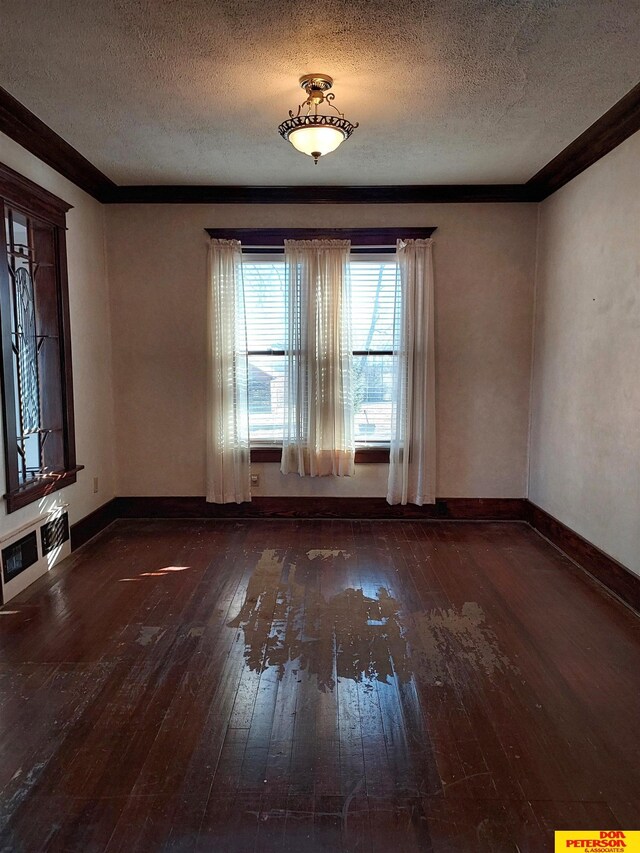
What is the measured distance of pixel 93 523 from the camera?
4.46 m

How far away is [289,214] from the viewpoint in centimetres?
468

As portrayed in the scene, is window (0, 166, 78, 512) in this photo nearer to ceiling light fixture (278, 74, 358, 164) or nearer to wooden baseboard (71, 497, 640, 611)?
wooden baseboard (71, 497, 640, 611)

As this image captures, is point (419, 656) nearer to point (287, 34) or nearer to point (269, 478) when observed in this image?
point (269, 478)

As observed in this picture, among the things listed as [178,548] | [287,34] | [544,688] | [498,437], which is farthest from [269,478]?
[287,34]

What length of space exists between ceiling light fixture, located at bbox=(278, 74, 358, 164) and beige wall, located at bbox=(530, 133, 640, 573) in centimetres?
175

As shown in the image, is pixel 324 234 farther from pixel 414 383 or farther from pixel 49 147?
pixel 49 147

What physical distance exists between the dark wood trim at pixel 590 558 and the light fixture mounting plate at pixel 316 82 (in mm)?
3242

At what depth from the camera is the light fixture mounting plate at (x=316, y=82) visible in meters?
2.78

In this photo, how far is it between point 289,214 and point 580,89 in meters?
2.45

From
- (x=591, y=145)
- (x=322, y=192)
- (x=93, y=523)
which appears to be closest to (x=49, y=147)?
(x=322, y=192)

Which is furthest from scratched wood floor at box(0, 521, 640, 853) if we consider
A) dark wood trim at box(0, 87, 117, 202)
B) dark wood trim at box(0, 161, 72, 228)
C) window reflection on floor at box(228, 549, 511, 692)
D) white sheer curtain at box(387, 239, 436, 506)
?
dark wood trim at box(0, 87, 117, 202)

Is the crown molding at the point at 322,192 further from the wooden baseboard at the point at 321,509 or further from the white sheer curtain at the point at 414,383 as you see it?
the wooden baseboard at the point at 321,509

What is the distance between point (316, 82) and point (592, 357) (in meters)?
2.46

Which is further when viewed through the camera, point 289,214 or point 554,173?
point 289,214
